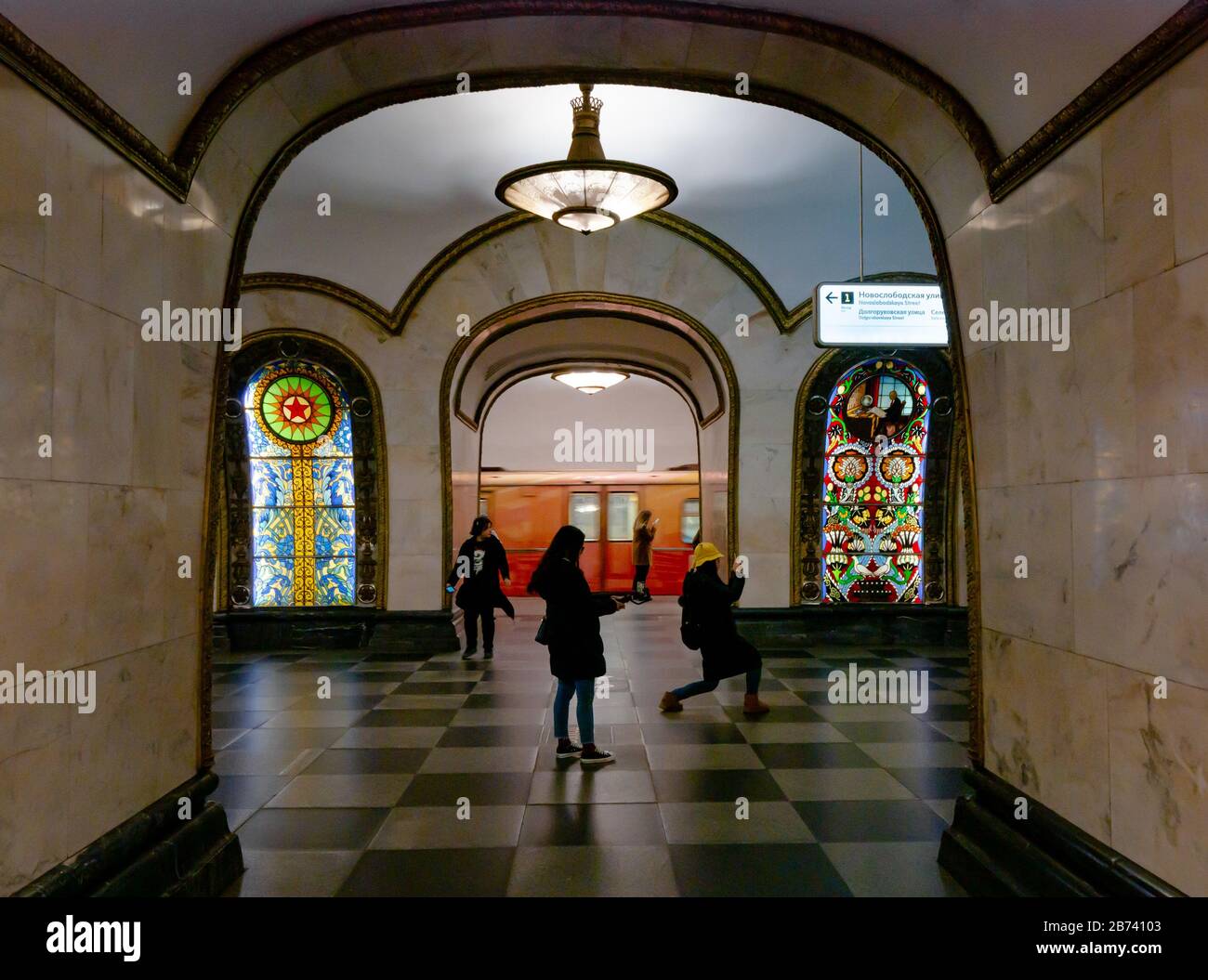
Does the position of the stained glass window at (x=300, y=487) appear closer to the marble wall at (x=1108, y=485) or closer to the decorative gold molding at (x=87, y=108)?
the decorative gold molding at (x=87, y=108)

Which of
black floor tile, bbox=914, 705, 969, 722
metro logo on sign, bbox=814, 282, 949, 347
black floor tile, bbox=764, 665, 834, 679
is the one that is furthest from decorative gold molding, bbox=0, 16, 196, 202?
black floor tile, bbox=764, 665, 834, 679

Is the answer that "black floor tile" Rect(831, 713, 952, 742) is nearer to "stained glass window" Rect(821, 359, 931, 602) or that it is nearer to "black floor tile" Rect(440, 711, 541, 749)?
"black floor tile" Rect(440, 711, 541, 749)

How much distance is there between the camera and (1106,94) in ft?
8.88

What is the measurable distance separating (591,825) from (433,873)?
0.80m

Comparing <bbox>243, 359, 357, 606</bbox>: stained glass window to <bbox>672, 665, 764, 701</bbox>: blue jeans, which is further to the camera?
<bbox>243, 359, 357, 606</bbox>: stained glass window

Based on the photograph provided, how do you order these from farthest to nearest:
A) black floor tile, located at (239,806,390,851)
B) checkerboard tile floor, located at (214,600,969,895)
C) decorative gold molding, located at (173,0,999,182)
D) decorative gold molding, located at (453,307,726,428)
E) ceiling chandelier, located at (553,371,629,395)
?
ceiling chandelier, located at (553,371,629,395) < decorative gold molding, located at (453,307,726,428) < black floor tile, located at (239,806,390,851) < checkerboard tile floor, located at (214,600,969,895) < decorative gold molding, located at (173,0,999,182)

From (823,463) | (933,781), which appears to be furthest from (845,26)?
(823,463)

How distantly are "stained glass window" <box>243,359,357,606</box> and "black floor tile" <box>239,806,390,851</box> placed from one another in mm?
5482

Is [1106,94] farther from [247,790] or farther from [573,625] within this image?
[247,790]

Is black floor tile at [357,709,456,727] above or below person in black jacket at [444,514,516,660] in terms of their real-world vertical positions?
below

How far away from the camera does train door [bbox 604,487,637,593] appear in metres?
15.7

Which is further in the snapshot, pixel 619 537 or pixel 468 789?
pixel 619 537

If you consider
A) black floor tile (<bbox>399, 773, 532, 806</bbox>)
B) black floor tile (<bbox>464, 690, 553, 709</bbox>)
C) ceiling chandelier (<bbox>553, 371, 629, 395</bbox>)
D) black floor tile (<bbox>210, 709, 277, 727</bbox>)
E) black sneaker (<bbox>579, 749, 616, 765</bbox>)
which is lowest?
black floor tile (<bbox>464, 690, 553, 709</bbox>)
